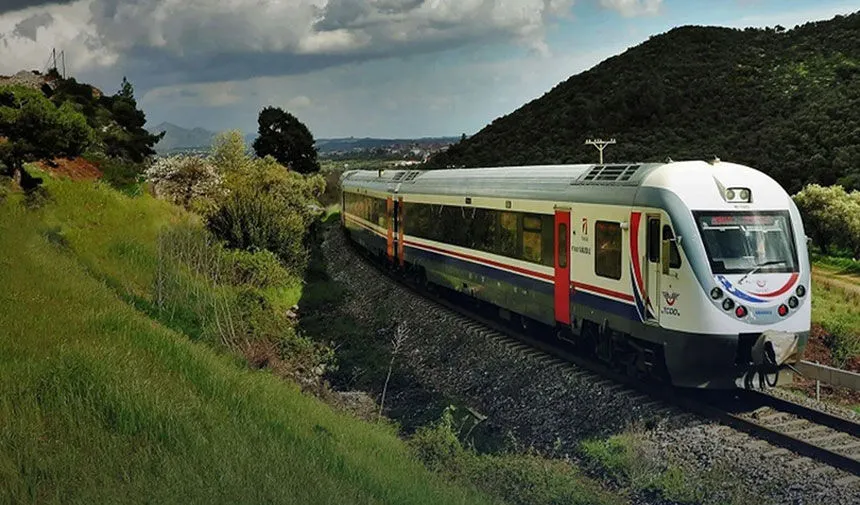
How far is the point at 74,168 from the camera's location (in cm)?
3475

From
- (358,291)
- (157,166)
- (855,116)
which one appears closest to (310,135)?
(157,166)

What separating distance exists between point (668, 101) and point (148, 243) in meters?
44.0

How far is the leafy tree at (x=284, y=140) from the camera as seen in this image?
76438 mm

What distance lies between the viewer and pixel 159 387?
9.75 meters

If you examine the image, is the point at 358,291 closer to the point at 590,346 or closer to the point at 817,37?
the point at 590,346

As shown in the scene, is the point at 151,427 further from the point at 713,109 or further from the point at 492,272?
the point at 713,109

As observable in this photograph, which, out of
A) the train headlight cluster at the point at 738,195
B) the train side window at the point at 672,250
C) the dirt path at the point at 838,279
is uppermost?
the train headlight cluster at the point at 738,195

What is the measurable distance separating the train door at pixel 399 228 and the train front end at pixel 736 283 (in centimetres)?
1506

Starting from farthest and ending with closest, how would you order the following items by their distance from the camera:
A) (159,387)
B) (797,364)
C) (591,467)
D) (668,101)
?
(668,101) → (797,364) → (591,467) → (159,387)

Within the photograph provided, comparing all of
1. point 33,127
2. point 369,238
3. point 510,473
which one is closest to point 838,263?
point 369,238

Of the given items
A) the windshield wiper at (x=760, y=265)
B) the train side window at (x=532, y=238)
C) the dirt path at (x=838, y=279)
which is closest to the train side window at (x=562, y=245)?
the train side window at (x=532, y=238)

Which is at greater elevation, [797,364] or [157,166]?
[157,166]

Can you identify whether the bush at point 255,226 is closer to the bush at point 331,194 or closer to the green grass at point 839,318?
the green grass at point 839,318

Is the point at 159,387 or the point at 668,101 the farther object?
the point at 668,101
